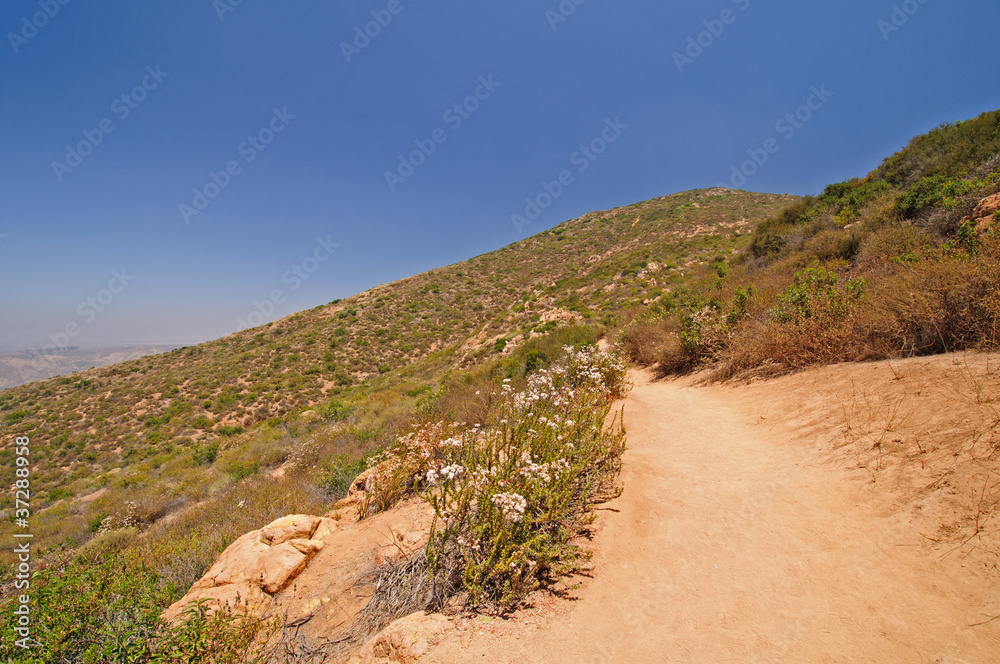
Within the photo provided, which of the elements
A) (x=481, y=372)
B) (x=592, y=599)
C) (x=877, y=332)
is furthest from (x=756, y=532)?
(x=481, y=372)

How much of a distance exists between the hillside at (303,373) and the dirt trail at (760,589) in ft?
23.1

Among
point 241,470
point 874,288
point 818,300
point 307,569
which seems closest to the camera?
point 307,569

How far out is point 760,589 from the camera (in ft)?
8.87

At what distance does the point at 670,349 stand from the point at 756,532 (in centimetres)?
700

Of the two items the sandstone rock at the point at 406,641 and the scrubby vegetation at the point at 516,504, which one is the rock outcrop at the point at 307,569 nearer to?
the scrubby vegetation at the point at 516,504

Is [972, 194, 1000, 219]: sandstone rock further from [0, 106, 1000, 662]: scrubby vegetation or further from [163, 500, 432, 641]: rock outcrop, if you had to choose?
[163, 500, 432, 641]: rock outcrop

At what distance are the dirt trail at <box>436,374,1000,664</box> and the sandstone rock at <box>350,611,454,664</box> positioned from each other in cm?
11

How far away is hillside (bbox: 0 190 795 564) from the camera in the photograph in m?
12.5

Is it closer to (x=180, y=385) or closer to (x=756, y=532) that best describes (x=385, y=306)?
(x=180, y=385)

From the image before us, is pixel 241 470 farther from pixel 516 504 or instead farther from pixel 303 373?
pixel 303 373

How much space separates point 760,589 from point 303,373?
26723 mm

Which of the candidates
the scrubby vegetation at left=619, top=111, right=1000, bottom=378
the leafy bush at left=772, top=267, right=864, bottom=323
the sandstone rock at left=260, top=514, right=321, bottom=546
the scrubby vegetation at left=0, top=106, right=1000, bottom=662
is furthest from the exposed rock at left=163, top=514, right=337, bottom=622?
the leafy bush at left=772, top=267, right=864, bottom=323

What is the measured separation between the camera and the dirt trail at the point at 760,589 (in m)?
2.21

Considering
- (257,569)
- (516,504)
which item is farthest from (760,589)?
(257,569)
